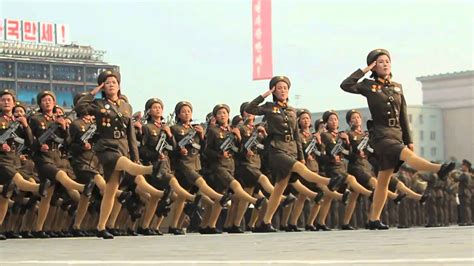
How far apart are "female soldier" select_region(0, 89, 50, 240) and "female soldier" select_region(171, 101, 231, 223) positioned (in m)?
2.12

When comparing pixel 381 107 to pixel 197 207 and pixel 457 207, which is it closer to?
pixel 197 207

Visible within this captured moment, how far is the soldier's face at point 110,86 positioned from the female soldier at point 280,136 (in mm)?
2193

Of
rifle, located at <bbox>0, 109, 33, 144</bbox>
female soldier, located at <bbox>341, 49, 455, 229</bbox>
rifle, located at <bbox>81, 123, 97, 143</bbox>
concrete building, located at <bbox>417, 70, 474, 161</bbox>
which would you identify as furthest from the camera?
concrete building, located at <bbox>417, 70, 474, 161</bbox>

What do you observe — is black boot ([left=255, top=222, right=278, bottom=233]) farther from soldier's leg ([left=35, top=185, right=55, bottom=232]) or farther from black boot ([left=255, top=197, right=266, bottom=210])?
soldier's leg ([left=35, top=185, right=55, bottom=232])

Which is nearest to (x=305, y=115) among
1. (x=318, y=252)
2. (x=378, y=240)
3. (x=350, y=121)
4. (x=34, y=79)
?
(x=350, y=121)

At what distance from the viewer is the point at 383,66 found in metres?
12.6

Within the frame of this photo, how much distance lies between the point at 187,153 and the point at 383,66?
3743 millimetres

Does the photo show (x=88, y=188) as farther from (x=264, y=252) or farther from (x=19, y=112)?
(x=264, y=252)

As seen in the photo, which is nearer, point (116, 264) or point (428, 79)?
point (116, 264)

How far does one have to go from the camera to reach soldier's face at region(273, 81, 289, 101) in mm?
14533

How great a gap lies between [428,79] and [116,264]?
4051 inches

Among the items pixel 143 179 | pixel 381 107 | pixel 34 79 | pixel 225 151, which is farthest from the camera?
pixel 34 79

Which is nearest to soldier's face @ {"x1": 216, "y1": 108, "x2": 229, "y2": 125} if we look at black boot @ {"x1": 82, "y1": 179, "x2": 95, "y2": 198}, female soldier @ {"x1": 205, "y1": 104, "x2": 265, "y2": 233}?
female soldier @ {"x1": 205, "y1": 104, "x2": 265, "y2": 233}

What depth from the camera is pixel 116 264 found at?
25.8 ft
